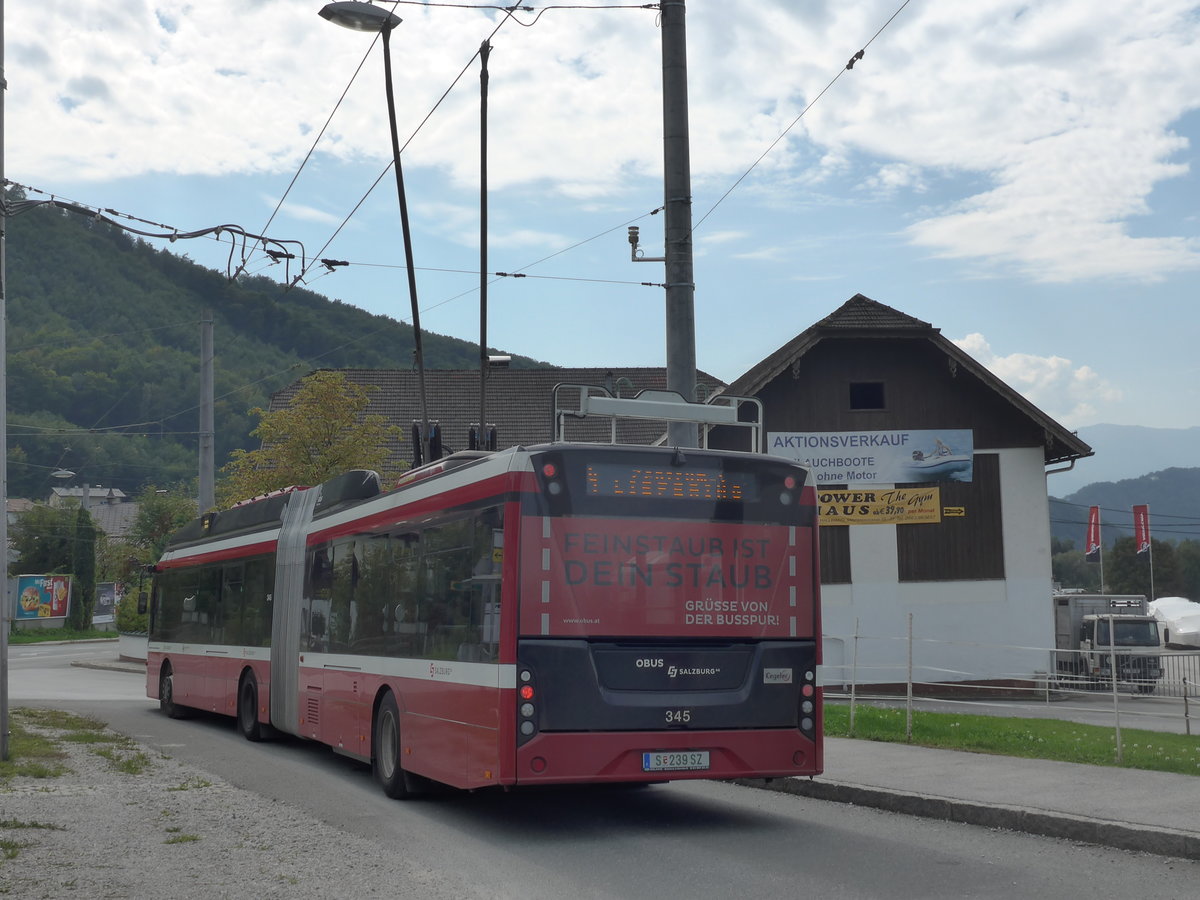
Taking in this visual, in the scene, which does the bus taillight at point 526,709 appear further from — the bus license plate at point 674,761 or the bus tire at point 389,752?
the bus tire at point 389,752

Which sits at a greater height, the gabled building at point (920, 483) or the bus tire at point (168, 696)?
the gabled building at point (920, 483)

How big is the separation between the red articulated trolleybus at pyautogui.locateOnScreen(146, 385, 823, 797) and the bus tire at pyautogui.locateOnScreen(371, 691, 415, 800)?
33 millimetres

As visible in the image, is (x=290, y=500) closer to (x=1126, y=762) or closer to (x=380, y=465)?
(x=1126, y=762)

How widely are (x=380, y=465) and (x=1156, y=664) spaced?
18.5 metres

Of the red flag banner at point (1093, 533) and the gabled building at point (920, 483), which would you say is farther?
the red flag banner at point (1093, 533)

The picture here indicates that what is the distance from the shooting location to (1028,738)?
1595 centimetres

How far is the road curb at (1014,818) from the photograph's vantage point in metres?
9.00

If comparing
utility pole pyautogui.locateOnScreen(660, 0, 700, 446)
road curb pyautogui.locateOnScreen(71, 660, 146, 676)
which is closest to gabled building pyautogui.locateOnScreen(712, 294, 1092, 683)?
utility pole pyautogui.locateOnScreen(660, 0, 700, 446)

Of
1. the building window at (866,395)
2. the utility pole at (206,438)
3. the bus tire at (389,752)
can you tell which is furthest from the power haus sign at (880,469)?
the bus tire at (389,752)

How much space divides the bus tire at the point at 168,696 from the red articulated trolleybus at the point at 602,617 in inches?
446

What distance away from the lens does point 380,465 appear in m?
35.8

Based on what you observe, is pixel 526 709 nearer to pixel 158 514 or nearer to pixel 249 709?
pixel 249 709

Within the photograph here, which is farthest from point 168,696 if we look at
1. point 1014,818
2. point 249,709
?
point 1014,818

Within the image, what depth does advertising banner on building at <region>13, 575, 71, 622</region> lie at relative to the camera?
225ft
